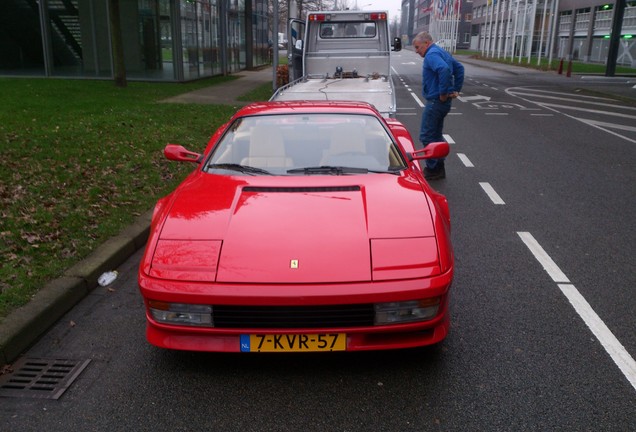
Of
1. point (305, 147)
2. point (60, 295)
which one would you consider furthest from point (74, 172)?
point (305, 147)

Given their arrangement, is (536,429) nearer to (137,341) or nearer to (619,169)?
(137,341)

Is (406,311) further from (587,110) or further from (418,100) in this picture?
(418,100)

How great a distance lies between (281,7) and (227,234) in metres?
65.7

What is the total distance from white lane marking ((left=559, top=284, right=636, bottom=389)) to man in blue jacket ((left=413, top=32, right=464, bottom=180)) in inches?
159

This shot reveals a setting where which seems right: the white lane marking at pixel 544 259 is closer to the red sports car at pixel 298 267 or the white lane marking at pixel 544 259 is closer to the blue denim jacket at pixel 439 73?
the red sports car at pixel 298 267

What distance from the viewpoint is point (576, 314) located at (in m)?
4.20

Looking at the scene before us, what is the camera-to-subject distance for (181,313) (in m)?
3.26

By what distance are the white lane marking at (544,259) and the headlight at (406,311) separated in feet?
6.52

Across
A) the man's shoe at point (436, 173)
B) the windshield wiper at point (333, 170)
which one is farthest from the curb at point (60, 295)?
the man's shoe at point (436, 173)

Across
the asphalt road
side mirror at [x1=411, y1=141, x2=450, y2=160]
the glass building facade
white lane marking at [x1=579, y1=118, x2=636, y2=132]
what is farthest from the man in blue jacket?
the glass building facade

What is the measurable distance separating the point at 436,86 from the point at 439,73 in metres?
0.22

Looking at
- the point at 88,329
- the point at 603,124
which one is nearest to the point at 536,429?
the point at 88,329

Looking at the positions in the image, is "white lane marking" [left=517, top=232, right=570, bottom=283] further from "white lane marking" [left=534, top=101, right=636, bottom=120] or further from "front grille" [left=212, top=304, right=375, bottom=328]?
"white lane marking" [left=534, top=101, right=636, bottom=120]

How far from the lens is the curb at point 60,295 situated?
3.70 meters
